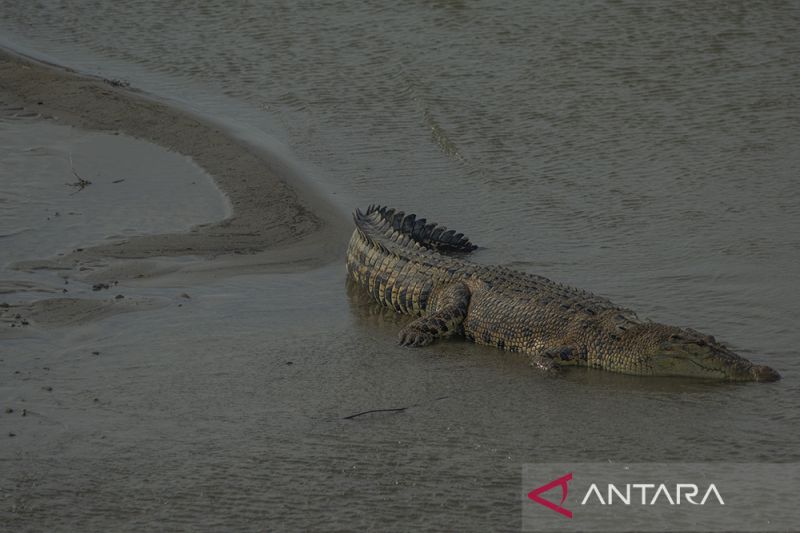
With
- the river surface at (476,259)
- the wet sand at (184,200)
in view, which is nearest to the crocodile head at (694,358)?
the river surface at (476,259)

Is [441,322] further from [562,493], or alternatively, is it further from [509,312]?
[562,493]

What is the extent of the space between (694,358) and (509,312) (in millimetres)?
1218

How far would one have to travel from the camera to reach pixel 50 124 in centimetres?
1196

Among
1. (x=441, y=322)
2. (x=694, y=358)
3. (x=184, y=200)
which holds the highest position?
(x=694, y=358)

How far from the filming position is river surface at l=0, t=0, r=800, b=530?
4836 mm

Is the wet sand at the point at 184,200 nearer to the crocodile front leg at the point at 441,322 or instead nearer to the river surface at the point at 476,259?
the river surface at the point at 476,259

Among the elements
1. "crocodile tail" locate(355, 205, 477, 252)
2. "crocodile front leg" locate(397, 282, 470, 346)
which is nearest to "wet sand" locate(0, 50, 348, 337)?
"crocodile tail" locate(355, 205, 477, 252)

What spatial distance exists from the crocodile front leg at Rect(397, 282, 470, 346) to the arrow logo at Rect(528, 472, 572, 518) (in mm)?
2153

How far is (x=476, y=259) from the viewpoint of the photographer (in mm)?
8102

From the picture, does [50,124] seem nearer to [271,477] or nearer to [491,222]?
[491,222]

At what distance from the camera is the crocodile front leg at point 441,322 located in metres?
6.72

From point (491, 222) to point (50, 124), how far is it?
5614 millimetres

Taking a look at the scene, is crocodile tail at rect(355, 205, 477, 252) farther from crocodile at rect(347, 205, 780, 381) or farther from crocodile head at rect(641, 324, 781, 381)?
crocodile head at rect(641, 324, 781, 381)

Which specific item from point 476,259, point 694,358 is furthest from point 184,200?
point 694,358
